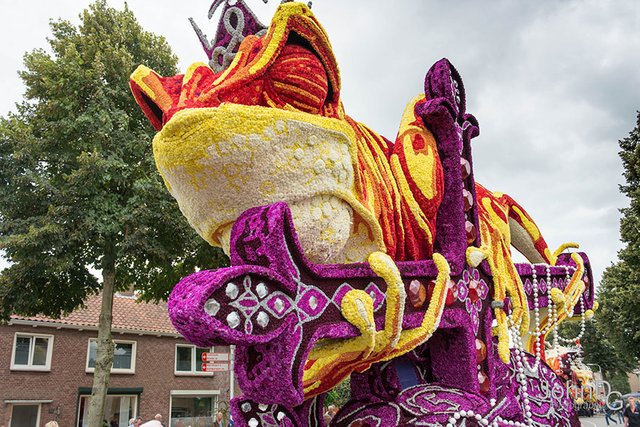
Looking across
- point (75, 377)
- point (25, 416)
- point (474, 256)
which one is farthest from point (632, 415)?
point (25, 416)

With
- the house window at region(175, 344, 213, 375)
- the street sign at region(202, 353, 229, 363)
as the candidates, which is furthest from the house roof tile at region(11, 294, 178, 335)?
the street sign at region(202, 353, 229, 363)

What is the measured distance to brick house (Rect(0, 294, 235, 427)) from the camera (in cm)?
1495

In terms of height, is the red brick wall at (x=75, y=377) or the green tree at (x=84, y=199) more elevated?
the green tree at (x=84, y=199)

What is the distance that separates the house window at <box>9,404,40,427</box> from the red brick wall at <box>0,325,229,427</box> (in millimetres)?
258

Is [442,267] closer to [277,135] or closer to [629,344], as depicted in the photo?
[277,135]

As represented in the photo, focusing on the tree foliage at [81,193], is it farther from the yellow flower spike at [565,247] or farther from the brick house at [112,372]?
the yellow flower spike at [565,247]

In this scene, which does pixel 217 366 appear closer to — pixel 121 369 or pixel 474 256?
pixel 474 256

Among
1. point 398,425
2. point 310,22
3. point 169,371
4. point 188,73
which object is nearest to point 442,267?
point 398,425

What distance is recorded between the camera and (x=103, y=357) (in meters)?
9.62

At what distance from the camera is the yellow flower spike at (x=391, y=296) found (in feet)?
10.0

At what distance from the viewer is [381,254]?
3.12 meters

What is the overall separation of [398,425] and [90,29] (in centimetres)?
1114

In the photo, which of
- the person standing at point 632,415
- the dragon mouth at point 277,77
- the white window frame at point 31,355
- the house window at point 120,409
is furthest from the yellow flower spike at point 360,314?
the house window at point 120,409

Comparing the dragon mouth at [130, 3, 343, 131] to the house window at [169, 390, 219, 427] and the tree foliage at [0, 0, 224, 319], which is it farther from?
the house window at [169, 390, 219, 427]
